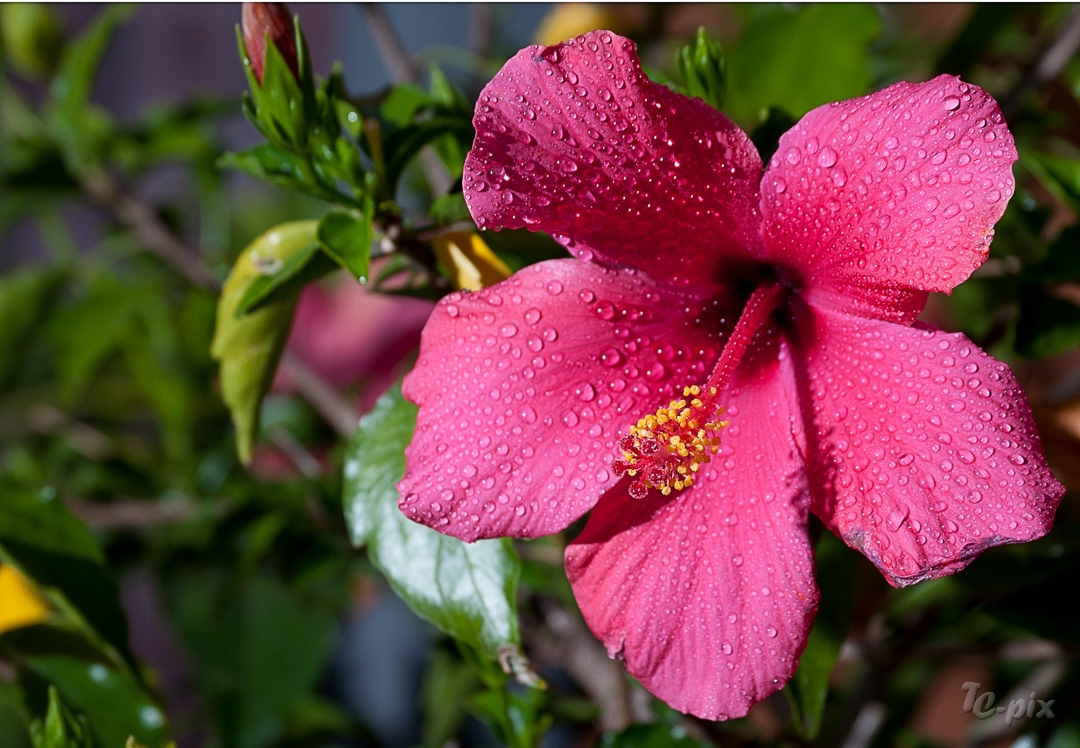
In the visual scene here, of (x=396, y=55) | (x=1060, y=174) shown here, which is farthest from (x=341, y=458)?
(x=1060, y=174)

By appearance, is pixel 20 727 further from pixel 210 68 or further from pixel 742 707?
pixel 210 68

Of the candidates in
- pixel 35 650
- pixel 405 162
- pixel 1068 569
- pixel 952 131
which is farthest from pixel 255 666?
pixel 952 131

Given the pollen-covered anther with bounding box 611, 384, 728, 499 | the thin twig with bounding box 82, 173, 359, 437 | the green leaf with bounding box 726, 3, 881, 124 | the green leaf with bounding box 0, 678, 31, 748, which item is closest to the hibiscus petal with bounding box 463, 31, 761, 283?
the pollen-covered anther with bounding box 611, 384, 728, 499

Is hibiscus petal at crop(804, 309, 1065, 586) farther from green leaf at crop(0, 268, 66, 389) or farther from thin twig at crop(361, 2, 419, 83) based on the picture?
green leaf at crop(0, 268, 66, 389)

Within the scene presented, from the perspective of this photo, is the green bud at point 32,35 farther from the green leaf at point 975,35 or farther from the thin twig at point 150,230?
the green leaf at point 975,35

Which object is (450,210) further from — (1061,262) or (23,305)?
(23,305)

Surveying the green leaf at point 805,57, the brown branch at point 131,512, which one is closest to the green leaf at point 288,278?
the green leaf at point 805,57
